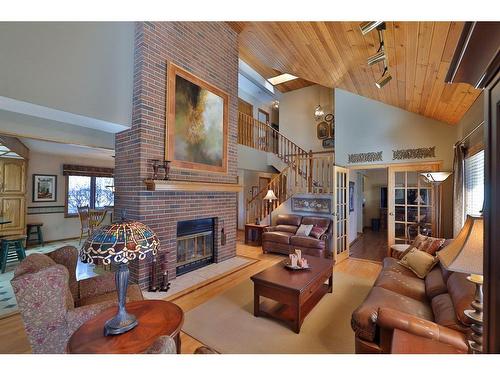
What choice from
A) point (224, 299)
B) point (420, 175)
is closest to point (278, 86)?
point (420, 175)

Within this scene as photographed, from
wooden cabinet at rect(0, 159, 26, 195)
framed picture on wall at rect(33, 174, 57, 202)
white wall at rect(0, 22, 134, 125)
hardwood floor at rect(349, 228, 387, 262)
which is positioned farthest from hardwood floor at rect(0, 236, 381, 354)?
framed picture on wall at rect(33, 174, 57, 202)

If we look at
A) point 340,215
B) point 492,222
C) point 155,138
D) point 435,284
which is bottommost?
point 435,284

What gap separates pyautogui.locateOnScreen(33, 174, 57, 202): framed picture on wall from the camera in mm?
5914

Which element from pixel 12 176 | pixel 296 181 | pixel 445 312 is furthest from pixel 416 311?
pixel 12 176

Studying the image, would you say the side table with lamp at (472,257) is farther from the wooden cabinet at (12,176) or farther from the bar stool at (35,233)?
the bar stool at (35,233)

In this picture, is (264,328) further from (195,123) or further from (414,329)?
(195,123)

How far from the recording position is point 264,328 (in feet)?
7.89

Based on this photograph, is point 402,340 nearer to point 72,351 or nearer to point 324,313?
point 324,313

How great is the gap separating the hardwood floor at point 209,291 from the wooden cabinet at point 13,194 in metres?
3.80

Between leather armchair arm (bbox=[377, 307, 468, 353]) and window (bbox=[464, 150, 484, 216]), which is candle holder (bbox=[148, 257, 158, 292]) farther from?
window (bbox=[464, 150, 484, 216])

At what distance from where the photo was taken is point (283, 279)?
2.64 meters

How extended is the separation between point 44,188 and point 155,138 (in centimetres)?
493

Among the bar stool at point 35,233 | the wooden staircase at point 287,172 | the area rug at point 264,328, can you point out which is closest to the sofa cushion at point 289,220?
the wooden staircase at point 287,172

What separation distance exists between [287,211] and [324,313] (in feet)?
11.9
